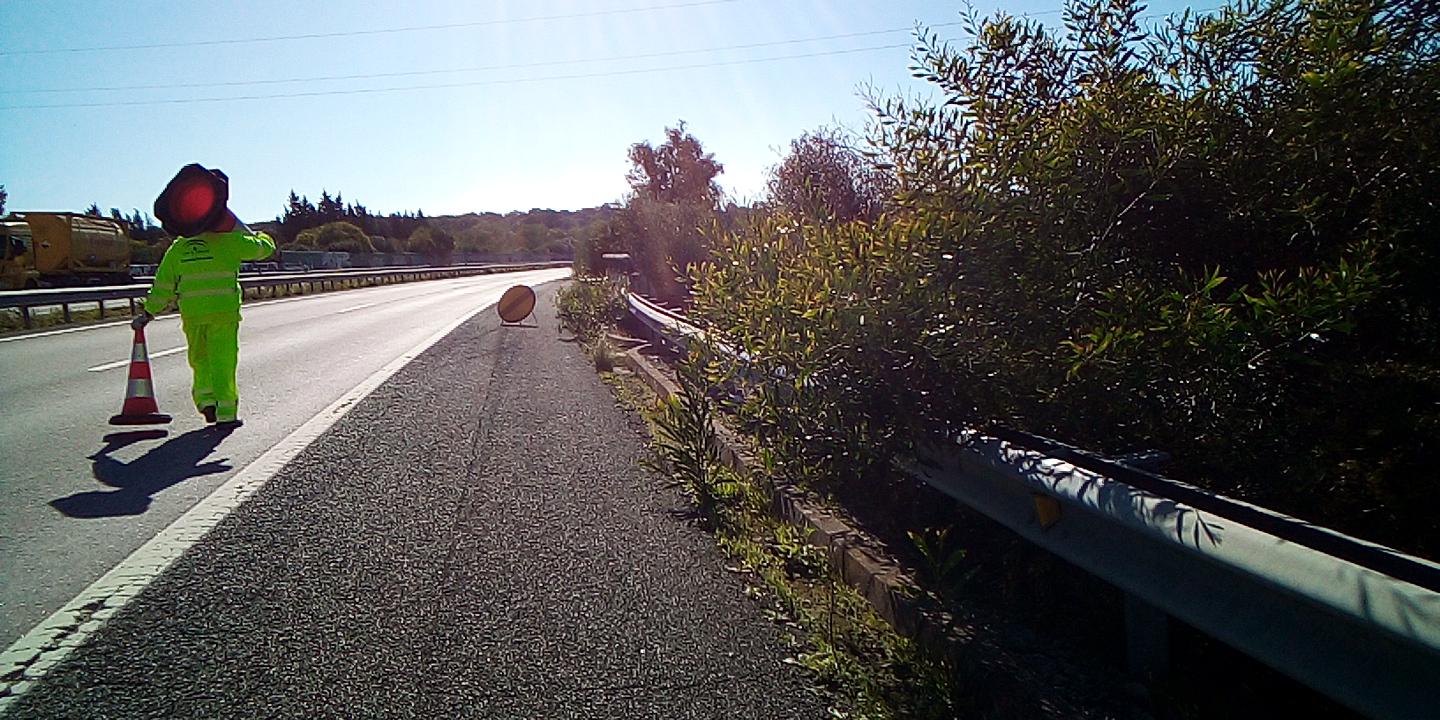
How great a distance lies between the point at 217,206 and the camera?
783 centimetres

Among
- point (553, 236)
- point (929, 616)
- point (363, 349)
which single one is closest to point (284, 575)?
point (929, 616)

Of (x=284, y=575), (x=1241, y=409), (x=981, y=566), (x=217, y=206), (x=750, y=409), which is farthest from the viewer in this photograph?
(x=217, y=206)

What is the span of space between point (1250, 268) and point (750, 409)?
2.21m

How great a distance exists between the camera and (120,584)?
3.96 m

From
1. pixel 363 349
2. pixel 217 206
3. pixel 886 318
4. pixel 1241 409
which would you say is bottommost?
pixel 363 349

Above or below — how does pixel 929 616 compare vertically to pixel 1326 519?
below

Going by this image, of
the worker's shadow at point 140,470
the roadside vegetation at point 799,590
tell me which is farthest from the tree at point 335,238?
the roadside vegetation at point 799,590

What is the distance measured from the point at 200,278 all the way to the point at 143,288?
59.6 ft

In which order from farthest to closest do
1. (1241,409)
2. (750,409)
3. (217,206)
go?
1. (217,206)
2. (750,409)
3. (1241,409)

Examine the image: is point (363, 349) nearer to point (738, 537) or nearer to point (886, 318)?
point (738, 537)

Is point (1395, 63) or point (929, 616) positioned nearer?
point (1395, 63)

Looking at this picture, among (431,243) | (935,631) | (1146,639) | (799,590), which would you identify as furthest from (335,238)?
(1146,639)

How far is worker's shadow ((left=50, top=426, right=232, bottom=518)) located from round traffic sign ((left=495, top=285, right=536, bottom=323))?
448 inches

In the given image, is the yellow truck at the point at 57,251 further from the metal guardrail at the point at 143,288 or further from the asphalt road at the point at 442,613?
the asphalt road at the point at 442,613
